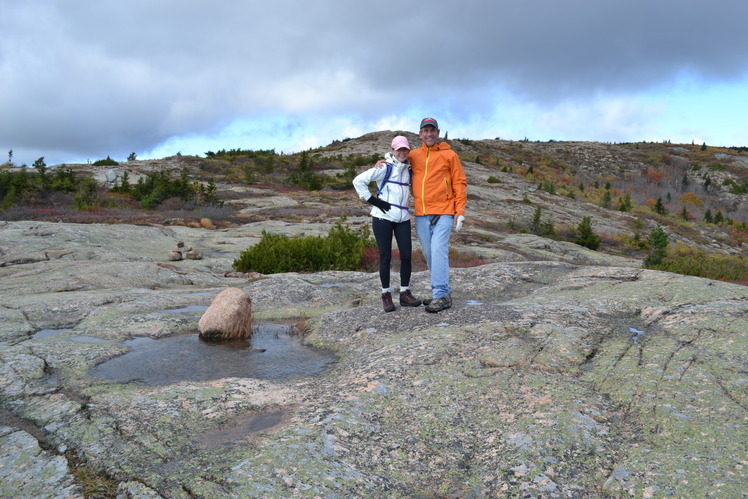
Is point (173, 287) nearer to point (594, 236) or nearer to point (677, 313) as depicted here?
point (677, 313)

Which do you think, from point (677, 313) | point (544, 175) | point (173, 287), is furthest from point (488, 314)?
point (544, 175)

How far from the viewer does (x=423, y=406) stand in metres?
3.68

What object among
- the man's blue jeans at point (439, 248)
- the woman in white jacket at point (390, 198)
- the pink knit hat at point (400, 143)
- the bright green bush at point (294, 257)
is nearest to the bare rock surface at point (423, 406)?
the man's blue jeans at point (439, 248)

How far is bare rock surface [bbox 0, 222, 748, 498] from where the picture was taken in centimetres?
273

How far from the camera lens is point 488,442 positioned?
10.5 ft

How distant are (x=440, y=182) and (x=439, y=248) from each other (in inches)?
32.7

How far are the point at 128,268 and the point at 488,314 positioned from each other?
833 cm

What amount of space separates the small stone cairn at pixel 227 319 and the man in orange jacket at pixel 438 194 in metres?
2.38

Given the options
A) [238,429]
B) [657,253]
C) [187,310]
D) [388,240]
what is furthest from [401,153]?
[657,253]

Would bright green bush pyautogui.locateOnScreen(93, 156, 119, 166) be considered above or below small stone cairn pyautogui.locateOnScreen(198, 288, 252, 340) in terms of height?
above

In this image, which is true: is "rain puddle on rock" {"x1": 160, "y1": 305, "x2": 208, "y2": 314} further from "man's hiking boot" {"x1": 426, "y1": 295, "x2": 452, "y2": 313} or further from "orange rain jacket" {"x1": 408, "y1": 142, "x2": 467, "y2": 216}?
"orange rain jacket" {"x1": 408, "y1": 142, "x2": 467, "y2": 216}

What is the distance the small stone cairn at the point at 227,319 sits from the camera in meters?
5.96

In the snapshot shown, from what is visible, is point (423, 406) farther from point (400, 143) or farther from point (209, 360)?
point (400, 143)

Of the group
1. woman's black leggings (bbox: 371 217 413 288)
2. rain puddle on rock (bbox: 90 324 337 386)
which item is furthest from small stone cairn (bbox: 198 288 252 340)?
woman's black leggings (bbox: 371 217 413 288)
